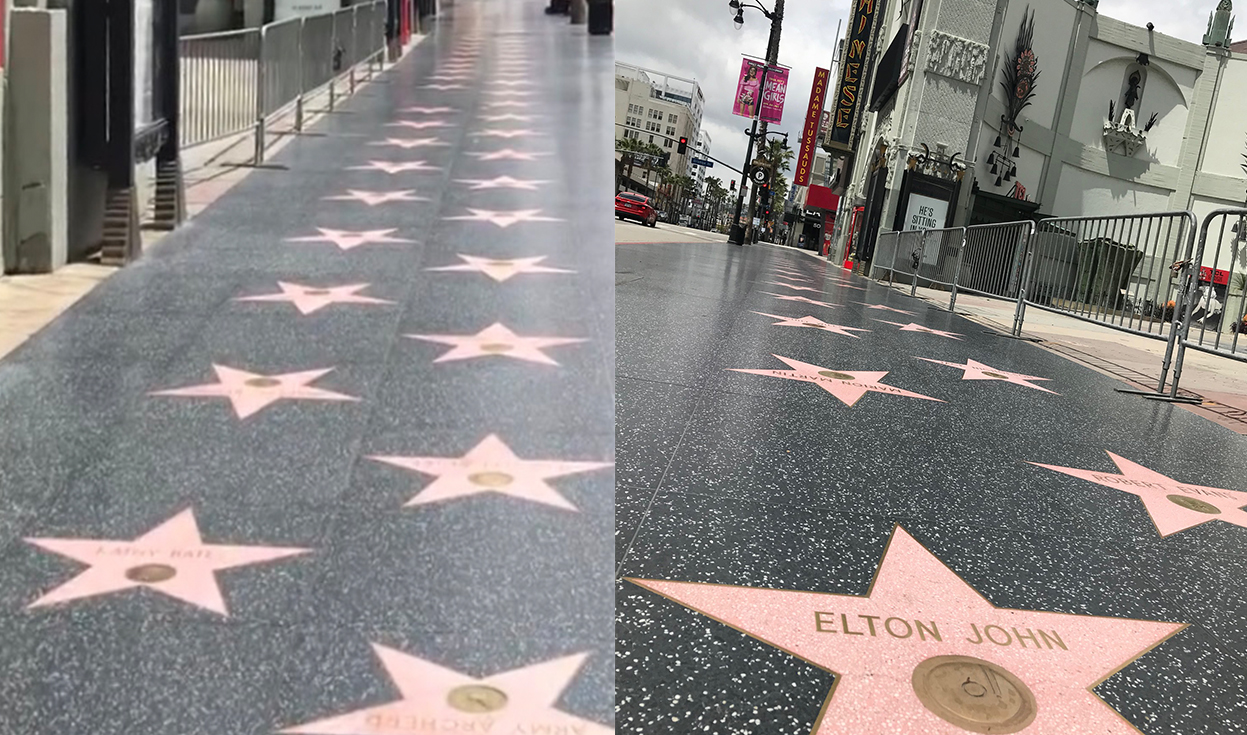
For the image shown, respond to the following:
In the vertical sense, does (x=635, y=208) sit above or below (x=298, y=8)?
below

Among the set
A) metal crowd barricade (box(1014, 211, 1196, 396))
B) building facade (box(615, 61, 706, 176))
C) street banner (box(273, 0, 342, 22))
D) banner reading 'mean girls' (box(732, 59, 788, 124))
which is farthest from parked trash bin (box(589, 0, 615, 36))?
building facade (box(615, 61, 706, 176))

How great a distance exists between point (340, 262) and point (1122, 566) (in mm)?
4415

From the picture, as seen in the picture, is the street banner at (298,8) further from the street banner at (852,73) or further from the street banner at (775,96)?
the street banner at (852,73)

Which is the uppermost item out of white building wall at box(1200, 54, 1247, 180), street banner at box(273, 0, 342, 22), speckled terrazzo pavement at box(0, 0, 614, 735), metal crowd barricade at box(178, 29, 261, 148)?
white building wall at box(1200, 54, 1247, 180)

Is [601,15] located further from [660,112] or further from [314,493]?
[660,112]

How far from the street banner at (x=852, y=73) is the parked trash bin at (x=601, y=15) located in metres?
21.5

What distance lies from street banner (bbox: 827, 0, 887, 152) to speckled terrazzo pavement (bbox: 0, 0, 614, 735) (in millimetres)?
32389

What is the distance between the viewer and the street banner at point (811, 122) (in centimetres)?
4584

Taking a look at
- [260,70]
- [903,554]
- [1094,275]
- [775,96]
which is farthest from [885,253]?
[775,96]

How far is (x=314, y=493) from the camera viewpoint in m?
2.44

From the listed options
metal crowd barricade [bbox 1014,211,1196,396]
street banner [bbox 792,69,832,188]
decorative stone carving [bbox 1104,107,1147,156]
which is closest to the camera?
metal crowd barricade [bbox 1014,211,1196,396]

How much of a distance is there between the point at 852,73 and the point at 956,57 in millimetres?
13373

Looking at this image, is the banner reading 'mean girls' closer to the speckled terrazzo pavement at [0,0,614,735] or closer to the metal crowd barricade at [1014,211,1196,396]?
the metal crowd barricade at [1014,211,1196,396]

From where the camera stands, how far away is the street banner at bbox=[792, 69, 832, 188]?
150 feet
